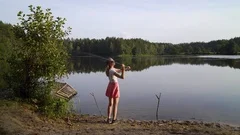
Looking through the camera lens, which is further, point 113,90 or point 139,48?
point 139,48

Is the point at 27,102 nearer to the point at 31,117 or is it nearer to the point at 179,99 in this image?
the point at 31,117

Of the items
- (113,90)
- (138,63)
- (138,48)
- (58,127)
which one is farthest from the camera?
(138,48)

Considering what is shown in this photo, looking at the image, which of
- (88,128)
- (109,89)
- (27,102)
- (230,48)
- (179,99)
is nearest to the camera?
(88,128)

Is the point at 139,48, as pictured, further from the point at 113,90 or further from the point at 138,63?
the point at 113,90

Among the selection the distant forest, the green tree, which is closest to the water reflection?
the distant forest

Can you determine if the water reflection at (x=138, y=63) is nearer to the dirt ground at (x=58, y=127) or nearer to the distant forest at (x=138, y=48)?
the distant forest at (x=138, y=48)

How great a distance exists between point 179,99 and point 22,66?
42.7 feet

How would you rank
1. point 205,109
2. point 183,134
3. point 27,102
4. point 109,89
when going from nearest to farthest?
point 183,134 → point 109,89 → point 27,102 → point 205,109

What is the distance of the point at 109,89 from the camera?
10094 mm

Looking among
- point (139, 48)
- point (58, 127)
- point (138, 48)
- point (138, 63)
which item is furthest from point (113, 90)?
point (139, 48)

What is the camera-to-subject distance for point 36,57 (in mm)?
11836

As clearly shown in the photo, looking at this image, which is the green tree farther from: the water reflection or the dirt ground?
the water reflection

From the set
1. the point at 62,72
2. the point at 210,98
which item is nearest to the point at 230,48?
the point at 210,98

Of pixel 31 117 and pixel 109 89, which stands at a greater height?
pixel 109 89
